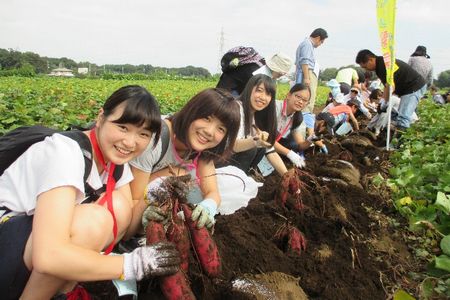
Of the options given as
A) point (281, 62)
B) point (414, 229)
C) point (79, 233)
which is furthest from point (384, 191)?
point (79, 233)

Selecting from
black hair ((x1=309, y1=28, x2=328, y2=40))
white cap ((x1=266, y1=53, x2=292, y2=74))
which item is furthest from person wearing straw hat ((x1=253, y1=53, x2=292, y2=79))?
black hair ((x1=309, y1=28, x2=328, y2=40))

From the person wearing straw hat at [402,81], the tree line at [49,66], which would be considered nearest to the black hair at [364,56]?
the person wearing straw hat at [402,81]

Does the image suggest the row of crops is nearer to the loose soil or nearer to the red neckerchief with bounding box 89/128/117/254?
the loose soil

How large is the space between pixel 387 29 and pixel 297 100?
9.18 ft

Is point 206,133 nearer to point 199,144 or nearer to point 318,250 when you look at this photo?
point 199,144

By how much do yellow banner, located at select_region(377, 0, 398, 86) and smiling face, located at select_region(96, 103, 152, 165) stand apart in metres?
5.41

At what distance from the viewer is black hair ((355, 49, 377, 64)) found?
7.02m

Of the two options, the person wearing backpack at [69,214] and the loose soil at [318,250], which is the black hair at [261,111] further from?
the person wearing backpack at [69,214]

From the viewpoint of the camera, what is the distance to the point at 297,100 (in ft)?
14.5

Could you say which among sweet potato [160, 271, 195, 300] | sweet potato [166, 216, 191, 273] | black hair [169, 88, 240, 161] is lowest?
sweet potato [160, 271, 195, 300]

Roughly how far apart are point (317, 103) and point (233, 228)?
58.6 feet

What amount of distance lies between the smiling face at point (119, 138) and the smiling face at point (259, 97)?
1.88 metres

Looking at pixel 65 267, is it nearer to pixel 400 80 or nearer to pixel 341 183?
pixel 341 183

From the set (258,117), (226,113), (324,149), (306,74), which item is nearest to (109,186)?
(226,113)
